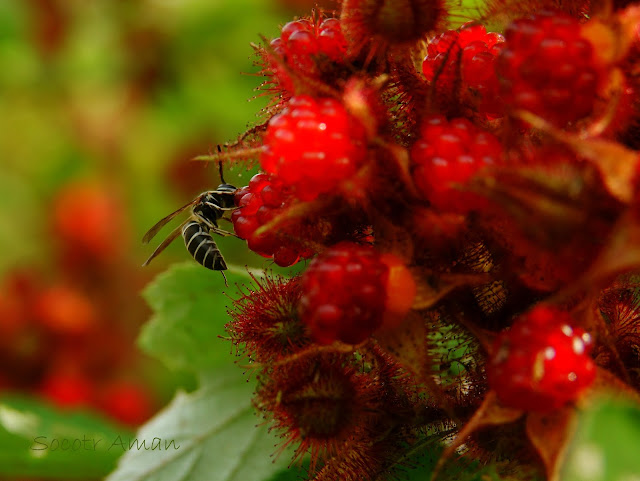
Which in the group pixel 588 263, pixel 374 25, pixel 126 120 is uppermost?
pixel 126 120

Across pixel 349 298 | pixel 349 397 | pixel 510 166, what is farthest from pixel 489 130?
pixel 349 397

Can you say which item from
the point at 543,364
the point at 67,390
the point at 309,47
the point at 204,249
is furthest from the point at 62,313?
the point at 543,364

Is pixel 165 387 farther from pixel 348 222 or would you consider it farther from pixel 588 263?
pixel 588 263

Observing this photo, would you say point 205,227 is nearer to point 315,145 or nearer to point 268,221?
point 268,221

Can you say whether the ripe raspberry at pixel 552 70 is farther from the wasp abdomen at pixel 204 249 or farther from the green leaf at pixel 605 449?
the wasp abdomen at pixel 204 249

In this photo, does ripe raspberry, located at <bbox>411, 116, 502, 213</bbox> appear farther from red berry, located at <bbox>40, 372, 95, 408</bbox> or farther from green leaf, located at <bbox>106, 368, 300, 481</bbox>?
red berry, located at <bbox>40, 372, 95, 408</bbox>

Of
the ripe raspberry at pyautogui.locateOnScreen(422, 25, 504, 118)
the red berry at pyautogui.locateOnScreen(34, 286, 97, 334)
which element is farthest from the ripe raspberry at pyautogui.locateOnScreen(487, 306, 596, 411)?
the red berry at pyautogui.locateOnScreen(34, 286, 97, 334)
